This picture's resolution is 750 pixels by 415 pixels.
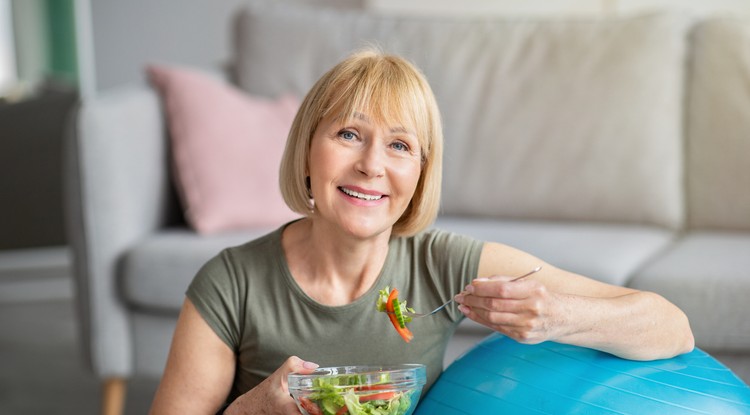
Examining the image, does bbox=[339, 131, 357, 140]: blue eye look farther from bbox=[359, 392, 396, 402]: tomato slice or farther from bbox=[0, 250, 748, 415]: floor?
bbox=[0, 250, 748, 415]: floor

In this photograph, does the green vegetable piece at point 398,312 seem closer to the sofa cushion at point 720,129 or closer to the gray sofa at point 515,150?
the gray sofa at point 515,150

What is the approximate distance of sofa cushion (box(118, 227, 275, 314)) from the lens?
2387 mm

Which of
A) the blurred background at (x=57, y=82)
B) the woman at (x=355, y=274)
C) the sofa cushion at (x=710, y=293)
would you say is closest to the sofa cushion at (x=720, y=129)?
the sofa cushion at (x=710, y=293)

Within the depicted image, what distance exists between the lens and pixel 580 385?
50.9 inches

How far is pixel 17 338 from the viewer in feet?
11.7

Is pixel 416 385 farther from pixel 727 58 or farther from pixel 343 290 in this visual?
pixel 727 58

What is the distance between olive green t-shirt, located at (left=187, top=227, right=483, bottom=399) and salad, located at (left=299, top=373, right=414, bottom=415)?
0.29 metres

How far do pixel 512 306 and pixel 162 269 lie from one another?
1.40 metres

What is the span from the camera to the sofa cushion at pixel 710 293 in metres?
2.06

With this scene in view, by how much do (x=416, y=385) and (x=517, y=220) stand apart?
65.9 inches

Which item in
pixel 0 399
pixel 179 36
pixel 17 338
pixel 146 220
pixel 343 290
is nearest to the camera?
pixel 343 290

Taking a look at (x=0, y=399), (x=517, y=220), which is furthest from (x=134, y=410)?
(x=517, y=220)

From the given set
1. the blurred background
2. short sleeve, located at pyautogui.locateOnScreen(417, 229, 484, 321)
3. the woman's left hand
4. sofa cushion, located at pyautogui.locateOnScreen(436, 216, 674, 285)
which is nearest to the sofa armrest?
the blurred background

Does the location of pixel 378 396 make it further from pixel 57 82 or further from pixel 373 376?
pixel 57 82
